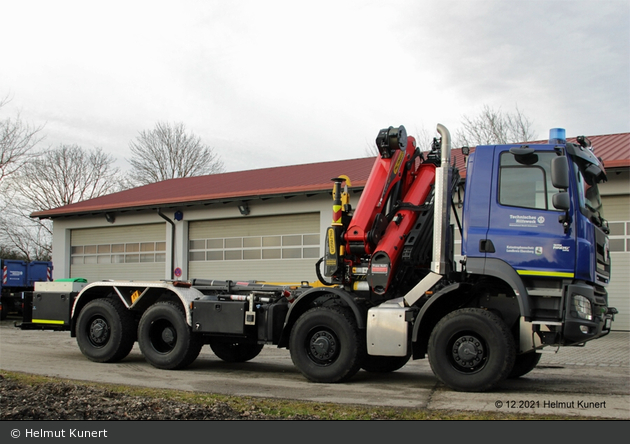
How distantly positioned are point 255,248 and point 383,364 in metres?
13.1

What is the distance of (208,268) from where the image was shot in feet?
79.0

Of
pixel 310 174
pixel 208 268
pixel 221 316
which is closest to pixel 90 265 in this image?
pixel 208 268

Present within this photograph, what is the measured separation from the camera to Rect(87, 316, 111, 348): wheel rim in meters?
11.4

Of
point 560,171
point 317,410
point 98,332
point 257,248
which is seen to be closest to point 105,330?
point 98,332

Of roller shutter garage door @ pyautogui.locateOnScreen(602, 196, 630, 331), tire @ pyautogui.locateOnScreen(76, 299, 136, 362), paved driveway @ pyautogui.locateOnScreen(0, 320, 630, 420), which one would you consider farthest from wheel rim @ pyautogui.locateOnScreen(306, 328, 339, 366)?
roller shutter garage door @ pyautogui.locateOnScreen(602, 196, 630, 331)

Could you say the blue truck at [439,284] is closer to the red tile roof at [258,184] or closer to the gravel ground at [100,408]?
the gravel ground at [100,408]

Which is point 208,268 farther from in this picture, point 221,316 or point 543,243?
point 543,243

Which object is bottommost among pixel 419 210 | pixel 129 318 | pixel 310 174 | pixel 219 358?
pixel 219 358

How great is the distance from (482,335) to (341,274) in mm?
2425

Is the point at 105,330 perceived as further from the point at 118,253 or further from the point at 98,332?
the point at 118,253

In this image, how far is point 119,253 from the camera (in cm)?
2664

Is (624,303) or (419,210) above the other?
(419,210)

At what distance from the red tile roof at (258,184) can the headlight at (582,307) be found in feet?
32.7

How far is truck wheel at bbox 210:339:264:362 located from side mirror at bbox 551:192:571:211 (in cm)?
608
